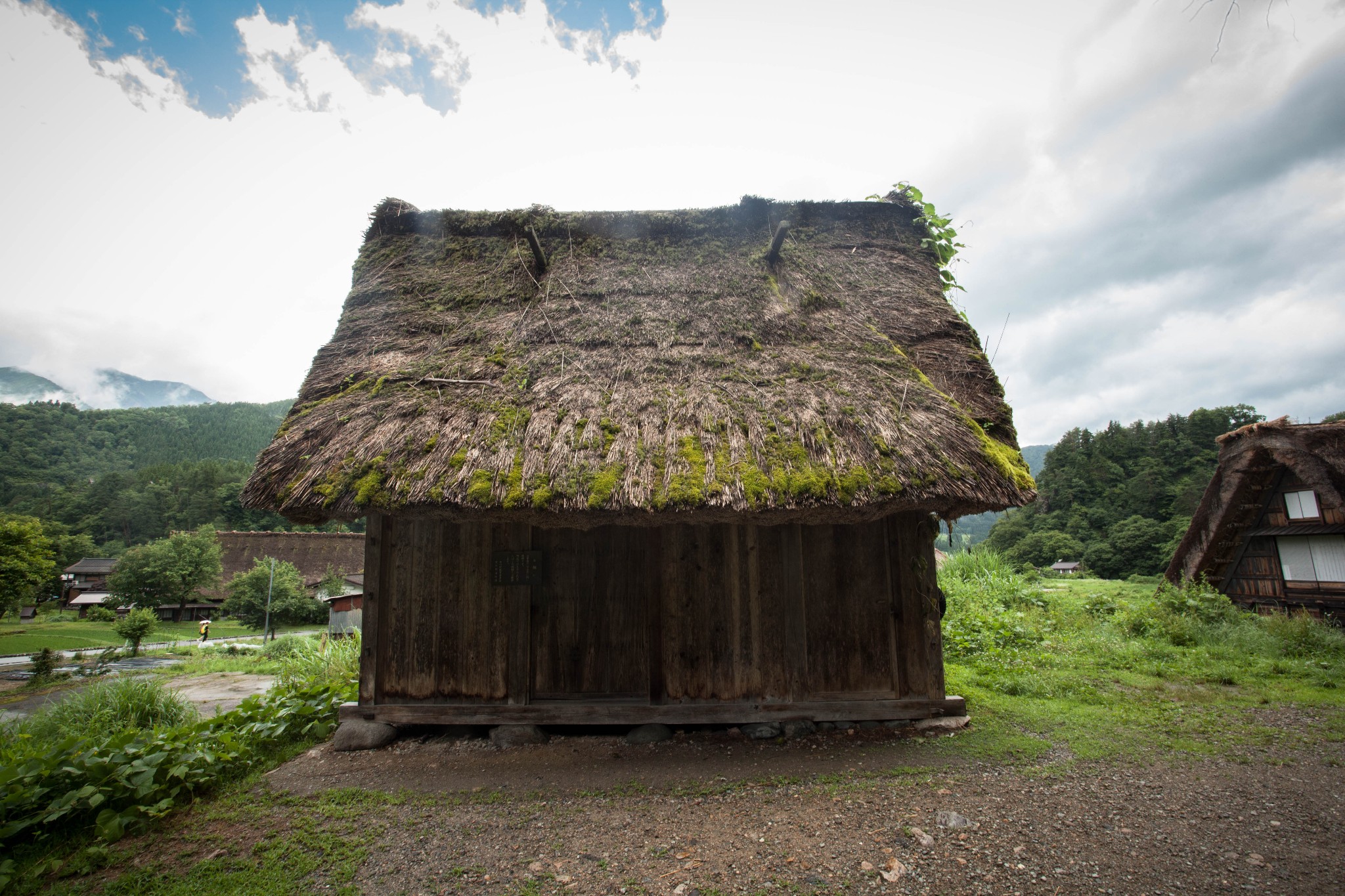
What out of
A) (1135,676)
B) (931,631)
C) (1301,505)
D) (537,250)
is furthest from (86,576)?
(1301,505)

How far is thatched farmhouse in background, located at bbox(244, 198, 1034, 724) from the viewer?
4043 millimetres

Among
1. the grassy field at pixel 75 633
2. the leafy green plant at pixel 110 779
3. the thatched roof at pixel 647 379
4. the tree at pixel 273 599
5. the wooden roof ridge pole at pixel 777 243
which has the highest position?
the wooden roof ridge pole at pixel 777 243

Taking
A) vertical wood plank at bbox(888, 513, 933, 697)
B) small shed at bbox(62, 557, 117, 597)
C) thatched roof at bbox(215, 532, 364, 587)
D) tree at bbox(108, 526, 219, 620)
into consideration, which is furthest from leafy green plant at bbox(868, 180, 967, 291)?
small shed at bbox(62, 557, 117, 597)

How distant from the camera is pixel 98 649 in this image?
20656 mm

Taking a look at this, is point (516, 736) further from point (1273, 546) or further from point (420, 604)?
point (1273, 546)

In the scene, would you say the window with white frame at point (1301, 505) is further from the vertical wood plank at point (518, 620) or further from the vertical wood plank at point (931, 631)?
the vertical wood plank at point (518, 620)

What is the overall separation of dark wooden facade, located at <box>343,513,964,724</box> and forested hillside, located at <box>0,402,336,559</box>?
45924 mm

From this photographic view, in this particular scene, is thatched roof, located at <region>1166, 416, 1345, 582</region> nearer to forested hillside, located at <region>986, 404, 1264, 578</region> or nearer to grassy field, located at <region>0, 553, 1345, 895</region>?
grassy field, located at <region>0, 553, 1345, 895</region>

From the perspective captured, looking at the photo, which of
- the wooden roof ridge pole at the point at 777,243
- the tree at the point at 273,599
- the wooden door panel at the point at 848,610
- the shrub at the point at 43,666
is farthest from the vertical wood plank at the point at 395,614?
the tree at the point at 273,599

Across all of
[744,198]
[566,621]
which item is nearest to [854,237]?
[744,198]

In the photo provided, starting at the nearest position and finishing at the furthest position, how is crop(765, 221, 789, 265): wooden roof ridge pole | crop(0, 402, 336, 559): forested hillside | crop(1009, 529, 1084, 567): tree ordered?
1. crop(765, 221, 789, 265): wooden roof ridge pole
2. crop(1009, 529, 1084, 567): tree
3. crop(0, 402, 336, 559): forested hillside

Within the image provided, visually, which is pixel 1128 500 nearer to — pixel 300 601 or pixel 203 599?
pixel 300 601

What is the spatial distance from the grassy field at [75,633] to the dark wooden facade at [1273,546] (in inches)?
1393

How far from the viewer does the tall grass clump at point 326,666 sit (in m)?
6.52
